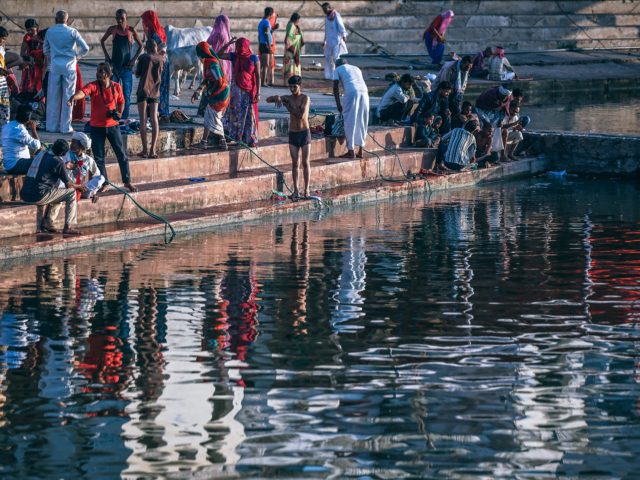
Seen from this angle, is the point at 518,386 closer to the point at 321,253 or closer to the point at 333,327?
the point at 333,327

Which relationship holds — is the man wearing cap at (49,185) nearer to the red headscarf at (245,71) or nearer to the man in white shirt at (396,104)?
the red headscarf at (245,71)

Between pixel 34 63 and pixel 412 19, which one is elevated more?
pixel 412 19

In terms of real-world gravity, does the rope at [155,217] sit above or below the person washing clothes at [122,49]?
below

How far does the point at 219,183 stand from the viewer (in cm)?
1576

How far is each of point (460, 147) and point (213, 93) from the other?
12.5 ft

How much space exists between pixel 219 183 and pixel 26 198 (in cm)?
296

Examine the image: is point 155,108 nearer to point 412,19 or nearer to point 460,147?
point 460,147

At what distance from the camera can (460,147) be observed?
60.8 feet

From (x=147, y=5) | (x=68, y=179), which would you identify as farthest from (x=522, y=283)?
(x=147, y=5)

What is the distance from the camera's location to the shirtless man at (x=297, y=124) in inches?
627

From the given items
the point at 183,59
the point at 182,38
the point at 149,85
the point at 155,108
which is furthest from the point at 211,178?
the point at 182,38

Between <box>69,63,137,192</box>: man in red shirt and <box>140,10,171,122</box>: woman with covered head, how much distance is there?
1563 mm

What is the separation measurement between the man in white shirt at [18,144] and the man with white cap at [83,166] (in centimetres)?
35

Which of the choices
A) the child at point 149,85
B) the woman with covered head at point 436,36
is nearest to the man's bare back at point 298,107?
the child at point 149,85
